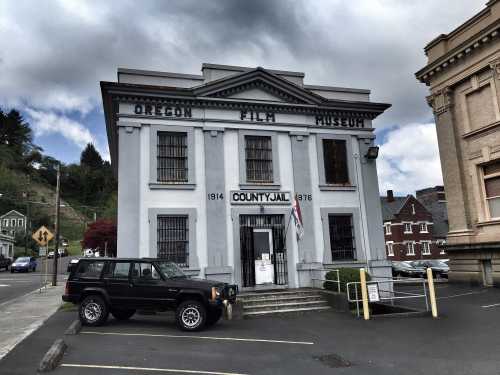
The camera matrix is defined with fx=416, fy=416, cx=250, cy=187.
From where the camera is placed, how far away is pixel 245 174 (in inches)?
624

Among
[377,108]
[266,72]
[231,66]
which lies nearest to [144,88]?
[231,66]

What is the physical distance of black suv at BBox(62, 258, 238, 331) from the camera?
10383 millimetres

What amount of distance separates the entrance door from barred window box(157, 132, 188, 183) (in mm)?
3499

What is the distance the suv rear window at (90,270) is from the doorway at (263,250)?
18.1 feet

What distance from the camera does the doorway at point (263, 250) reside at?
1539 centimetres

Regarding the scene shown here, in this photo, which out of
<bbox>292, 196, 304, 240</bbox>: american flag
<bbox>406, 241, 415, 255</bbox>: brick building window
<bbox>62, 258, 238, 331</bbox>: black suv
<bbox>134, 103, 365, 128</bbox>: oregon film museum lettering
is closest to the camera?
<bbox>62, 258, 238, 331</bbox>: black suv

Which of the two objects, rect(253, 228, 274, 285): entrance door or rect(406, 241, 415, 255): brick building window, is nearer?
rect(253, 228, 274, 285): entrance door

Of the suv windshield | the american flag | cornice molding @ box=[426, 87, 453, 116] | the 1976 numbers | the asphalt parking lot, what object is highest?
cornice molding @ box=[426, 87, 453, 116]

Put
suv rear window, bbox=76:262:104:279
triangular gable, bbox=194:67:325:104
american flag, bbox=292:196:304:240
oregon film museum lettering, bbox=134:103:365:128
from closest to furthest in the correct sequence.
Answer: suv rear window, bbox=76:262:104:279 → american flag, bbox=292:196:304:240 → oregon film museum lettering, bbox=134:103:365:128 → triangular gable, bbox=194:67:325:104

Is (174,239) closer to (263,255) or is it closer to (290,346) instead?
(263,255)

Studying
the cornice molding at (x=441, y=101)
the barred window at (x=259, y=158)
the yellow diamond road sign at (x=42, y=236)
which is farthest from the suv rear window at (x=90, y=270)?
the cornice molding at (x=441, y=101)

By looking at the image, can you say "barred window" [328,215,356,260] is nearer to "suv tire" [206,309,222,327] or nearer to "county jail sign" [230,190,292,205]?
"county jail sign" [230,190,292,205]

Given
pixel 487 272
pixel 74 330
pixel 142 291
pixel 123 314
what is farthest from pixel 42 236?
pixel 487 272

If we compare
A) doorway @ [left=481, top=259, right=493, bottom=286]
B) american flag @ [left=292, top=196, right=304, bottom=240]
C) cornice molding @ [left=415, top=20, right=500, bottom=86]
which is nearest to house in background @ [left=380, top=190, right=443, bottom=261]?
cornice molding @ [left=415, top=20, right=500, bottom=86]
